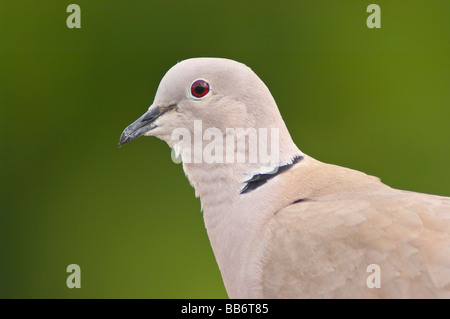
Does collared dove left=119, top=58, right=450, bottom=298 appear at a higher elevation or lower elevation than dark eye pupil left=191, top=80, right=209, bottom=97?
lower

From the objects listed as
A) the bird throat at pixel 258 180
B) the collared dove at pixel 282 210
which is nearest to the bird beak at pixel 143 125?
the collared dove at pixel 282 210

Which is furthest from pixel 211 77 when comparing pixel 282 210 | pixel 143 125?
pixel 282 210

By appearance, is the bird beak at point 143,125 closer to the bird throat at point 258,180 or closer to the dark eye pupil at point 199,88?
the dark eye pupil at point 199,88

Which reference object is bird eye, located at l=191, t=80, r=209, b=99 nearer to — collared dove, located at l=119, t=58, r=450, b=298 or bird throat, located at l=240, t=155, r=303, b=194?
collared dove, located at l=119, t=58, r=450, b=298

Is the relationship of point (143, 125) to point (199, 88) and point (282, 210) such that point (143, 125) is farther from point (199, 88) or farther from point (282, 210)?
point (282, 210)

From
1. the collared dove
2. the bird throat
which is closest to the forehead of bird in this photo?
the collared dove

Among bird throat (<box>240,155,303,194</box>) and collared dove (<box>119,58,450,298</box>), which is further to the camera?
bird throat (<box>240,155,303,194</box>)
